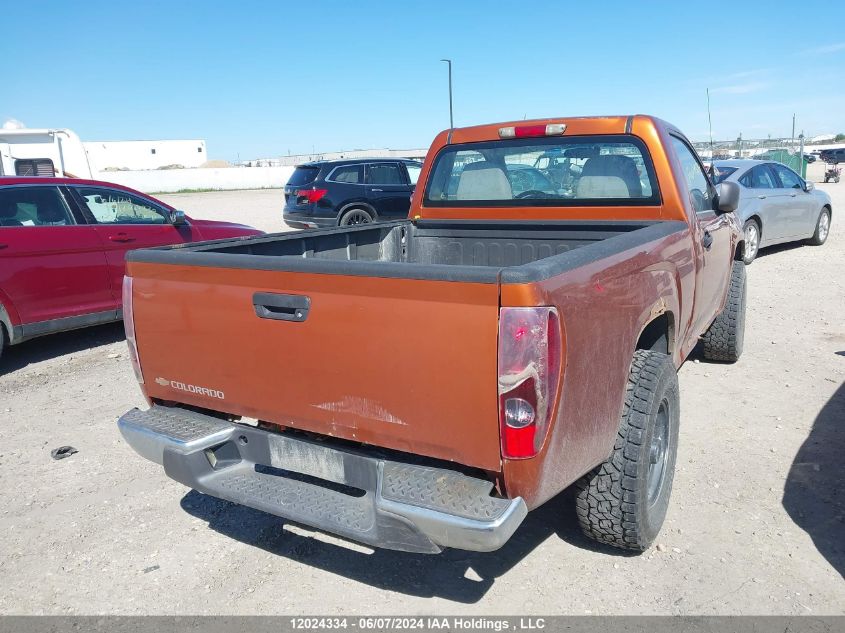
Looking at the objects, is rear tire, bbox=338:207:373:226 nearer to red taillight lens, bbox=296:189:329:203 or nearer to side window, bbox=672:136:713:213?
red taillight lens, bbox=296:189:329:203

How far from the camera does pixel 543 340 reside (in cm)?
223

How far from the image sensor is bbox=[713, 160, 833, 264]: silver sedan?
33.6 ft

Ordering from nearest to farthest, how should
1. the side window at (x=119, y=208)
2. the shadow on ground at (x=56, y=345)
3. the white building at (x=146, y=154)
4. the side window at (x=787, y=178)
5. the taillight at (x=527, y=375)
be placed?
the taillight at (x=527, y=375)
the shadow on ground at (x=56, y=345)
the side window at (x=119, y=208)
the side window at (x=787, y=178)
the white building at (x=146, y=154)


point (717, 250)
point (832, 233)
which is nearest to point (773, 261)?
point (832, 233)

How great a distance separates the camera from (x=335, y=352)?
101 inches

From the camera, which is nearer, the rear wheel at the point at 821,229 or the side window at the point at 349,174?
the rear wheel at the point at 821,229

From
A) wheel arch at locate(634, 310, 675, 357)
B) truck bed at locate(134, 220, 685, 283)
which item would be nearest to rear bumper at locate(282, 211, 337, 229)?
truck bed at locate(134, 220, 685, 283)

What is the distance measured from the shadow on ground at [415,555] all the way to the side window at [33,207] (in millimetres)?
3918

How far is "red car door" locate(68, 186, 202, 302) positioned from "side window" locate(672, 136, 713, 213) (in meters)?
5.12

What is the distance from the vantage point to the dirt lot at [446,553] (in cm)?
296

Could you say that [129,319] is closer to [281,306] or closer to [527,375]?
[281,306]

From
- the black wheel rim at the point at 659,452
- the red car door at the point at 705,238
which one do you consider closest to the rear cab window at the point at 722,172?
the red car door at the point at 705,238

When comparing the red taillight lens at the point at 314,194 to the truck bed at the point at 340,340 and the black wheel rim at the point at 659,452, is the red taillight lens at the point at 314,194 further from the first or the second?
the black wheel rim at the point at 659,452

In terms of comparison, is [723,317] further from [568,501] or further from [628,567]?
[628,567]
